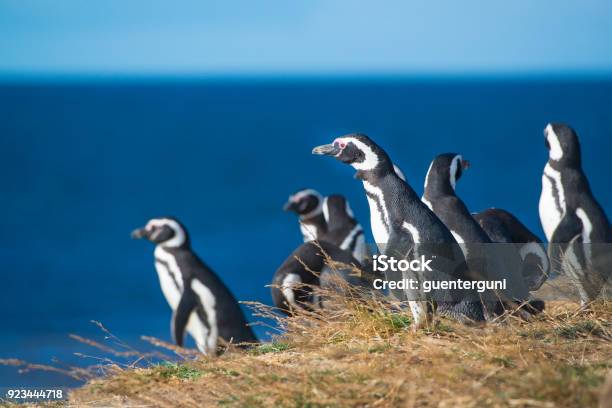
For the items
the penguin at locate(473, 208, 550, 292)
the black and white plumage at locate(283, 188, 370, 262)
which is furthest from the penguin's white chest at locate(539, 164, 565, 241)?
the black and white plumage at locate(283, 188, 370, 262)

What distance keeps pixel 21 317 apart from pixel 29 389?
1429 centimetres

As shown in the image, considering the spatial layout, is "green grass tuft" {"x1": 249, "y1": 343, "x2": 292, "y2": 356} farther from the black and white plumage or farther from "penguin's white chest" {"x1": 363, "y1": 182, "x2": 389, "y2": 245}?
the black and white plumage

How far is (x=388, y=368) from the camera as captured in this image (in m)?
3.96

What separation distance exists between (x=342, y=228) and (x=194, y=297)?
1326mm

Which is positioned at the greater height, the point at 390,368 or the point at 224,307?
the point at 224,307

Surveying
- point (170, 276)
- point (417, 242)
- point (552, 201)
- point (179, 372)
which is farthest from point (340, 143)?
point (170, 276)

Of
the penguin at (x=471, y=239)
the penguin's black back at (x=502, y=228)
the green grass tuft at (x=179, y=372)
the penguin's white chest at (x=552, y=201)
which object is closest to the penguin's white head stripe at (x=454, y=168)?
the penguin at (x=471, y=239)

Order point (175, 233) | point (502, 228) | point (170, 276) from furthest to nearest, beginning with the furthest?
1. point (175, 233)
2. point (170, 276)
3. point (502, 228)

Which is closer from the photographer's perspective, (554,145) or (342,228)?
(554,145)

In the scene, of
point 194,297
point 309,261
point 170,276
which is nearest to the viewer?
point 309,261

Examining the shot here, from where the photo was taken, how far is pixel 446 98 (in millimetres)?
61062

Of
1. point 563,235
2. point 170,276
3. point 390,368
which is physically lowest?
point 390,368

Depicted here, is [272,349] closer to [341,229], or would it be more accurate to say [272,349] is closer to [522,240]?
[522,240]

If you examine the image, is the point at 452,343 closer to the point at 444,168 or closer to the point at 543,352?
the point at 543,352
